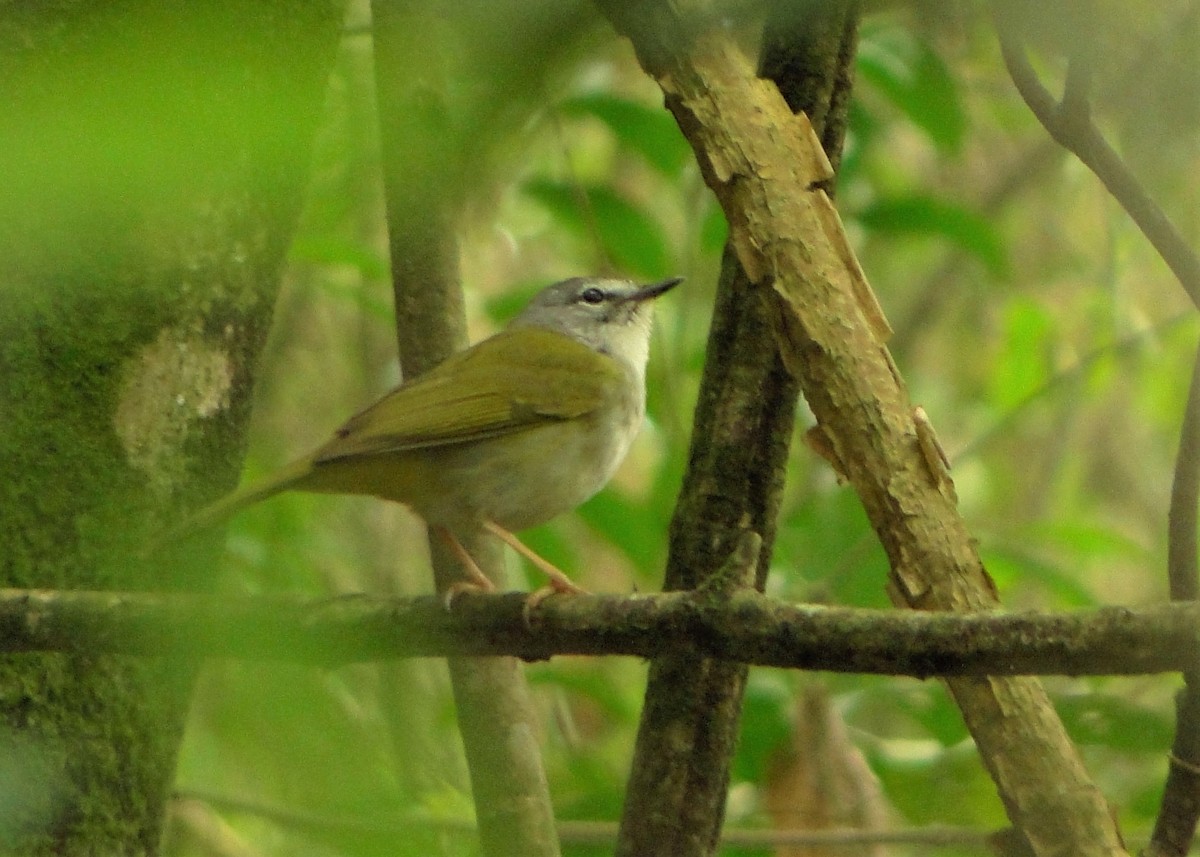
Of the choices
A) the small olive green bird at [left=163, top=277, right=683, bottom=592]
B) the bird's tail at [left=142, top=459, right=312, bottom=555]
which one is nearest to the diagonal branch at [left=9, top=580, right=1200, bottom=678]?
the bird's tail at [left=142, top=459, right=312, bottom=555]

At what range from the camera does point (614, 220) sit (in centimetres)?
450

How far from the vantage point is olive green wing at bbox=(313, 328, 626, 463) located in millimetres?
3623

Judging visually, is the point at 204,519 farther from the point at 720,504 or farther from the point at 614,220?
the point at 614,220

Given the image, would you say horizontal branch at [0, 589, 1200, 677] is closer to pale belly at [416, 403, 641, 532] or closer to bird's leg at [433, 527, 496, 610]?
bird's leg at [433, 527, 496, 610]

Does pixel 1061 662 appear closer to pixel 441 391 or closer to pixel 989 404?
pixel 441 391

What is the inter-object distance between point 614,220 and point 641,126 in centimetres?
52

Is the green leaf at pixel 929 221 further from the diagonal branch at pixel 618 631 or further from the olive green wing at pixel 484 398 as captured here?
the diagonal branch at pixel 618 631

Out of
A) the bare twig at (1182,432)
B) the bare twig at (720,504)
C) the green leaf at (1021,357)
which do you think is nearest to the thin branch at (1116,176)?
the bare twig at (1182,432)

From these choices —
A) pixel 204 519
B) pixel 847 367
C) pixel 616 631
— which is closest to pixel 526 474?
pixel 204 519

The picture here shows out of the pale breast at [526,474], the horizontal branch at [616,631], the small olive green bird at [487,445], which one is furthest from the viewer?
the pale breast at [526,474]

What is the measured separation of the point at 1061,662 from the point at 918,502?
634 mm

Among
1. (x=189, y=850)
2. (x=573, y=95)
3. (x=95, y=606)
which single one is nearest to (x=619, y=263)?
(x=573, y=95)

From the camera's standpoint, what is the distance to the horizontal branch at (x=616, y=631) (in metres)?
1.59

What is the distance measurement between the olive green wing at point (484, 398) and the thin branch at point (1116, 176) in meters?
2.05
